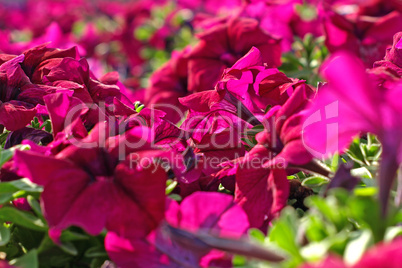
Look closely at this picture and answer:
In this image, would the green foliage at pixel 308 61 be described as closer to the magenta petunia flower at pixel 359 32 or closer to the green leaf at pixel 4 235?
the magenta petunia flower at pixel 359 32

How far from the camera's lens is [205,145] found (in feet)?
2.68

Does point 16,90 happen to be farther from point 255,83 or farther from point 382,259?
point 382,259

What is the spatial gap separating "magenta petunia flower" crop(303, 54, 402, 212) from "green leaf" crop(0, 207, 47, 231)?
0.35 meters

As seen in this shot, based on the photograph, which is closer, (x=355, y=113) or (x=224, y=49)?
(x=355, y=113)

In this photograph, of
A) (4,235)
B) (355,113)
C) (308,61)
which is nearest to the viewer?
(355,113)

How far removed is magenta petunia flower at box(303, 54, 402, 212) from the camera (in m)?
0.48

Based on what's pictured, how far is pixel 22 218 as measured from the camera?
2.07ft

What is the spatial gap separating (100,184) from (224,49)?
0.76 meters

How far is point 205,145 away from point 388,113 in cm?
37

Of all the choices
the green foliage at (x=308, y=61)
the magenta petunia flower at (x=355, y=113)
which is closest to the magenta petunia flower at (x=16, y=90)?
the magenta petunia flower at (x=355, y=113)

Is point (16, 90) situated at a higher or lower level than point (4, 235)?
higher

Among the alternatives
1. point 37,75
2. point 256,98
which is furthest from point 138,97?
point 256,98

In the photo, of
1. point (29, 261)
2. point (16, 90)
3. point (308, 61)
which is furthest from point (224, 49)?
point (29, 261)

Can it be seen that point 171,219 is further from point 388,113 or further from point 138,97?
point 138,97
